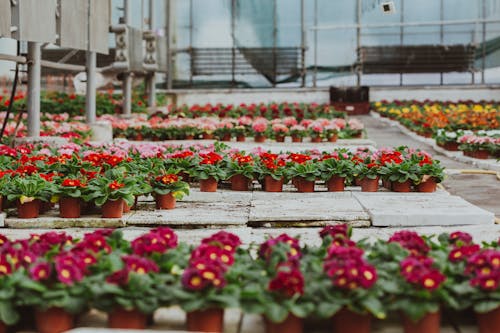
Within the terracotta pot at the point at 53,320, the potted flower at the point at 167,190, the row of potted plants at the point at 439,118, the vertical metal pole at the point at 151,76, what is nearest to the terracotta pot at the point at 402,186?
the potted flower at the point at 167,190

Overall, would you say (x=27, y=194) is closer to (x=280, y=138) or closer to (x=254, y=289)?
(x=254, y=289)

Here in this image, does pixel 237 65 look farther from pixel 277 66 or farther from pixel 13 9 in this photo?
pixel 13 9

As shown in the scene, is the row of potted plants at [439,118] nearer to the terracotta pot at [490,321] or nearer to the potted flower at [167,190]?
the potted flower at [167,190]

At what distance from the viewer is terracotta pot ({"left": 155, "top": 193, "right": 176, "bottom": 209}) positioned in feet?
20.2

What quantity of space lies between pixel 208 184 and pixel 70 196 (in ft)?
5.52

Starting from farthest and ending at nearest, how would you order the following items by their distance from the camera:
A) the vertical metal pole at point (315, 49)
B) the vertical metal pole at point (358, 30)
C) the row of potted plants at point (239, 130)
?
1. the vertical metal pole at point (315, 49)
2. the vertical metal pole at point (358, 30)
3. the row of potted plants at point (239, 130)

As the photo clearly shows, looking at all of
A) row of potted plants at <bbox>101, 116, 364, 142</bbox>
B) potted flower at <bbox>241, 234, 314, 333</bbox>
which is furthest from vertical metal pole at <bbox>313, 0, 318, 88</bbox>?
potted flower at <bbox>241, 234, 314, 333</bbox>

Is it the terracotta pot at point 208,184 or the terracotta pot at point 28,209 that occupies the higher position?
the terracotta pot at point 208,184

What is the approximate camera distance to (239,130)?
1358 centimetres

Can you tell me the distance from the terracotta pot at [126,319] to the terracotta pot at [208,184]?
391cm

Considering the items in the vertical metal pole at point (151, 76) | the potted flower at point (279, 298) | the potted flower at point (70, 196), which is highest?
the vertical metal pole at point (151, 76)

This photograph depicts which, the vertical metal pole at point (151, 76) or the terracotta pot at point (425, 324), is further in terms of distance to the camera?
the vertical metal pole at point (151, 76)

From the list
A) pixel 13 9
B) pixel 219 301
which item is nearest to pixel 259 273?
pixel 219 301

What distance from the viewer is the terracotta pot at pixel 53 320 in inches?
128
